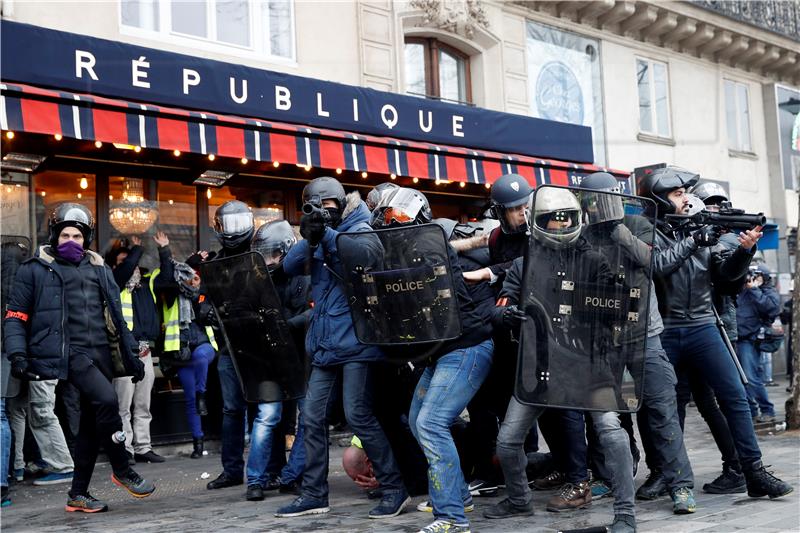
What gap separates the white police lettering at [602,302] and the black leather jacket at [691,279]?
2.81ft

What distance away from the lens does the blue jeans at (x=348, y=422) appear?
5.25 meters

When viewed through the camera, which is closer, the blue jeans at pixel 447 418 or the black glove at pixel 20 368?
the blue jeans at pixel 447 418

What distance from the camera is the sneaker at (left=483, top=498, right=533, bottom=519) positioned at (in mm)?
5113

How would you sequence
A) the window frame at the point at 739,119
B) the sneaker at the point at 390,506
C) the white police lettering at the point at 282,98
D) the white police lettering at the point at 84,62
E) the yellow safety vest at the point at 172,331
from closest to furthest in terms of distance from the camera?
the sneaker at the point at 390,506
the white police lettering at the point at 84,62
the yellow safety vest at the point at 172,331
the white police lettering at the point at 282,98
the window frame at the point at 739,119

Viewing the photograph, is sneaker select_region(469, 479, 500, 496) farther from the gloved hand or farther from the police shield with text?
the gloved hand

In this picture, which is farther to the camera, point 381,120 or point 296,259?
point 381,120

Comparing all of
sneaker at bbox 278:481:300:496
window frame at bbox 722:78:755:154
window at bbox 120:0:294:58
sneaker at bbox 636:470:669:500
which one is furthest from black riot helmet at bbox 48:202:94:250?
window frame at bbox 722:78:755:154

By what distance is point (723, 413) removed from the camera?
18.3 ft

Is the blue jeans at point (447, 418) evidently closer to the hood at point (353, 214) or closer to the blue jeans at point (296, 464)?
the hood at point (353, 214)

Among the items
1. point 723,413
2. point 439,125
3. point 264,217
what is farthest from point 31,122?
point 723,413

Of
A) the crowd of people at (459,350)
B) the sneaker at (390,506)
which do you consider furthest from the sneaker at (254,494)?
the sneaker at (390,506)

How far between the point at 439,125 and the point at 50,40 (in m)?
4.27

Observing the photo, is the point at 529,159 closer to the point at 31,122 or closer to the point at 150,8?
the point at 150,8

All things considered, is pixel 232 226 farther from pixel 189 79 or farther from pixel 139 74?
pixel 189 79
